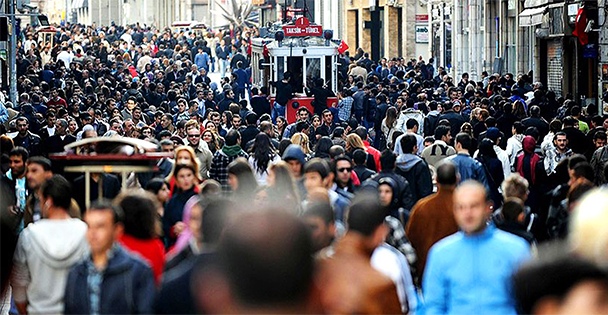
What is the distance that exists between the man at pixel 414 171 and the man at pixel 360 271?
662cm

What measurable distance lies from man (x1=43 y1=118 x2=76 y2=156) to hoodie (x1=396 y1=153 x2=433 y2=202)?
5.25m

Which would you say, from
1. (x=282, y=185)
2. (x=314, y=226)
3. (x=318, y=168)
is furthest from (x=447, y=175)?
(x=314, y=226)

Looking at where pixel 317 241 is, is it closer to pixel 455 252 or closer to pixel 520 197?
pixel 455 252

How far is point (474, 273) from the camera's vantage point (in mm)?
7867

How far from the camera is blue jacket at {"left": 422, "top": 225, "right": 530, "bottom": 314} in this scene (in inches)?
310

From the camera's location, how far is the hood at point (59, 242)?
8.75 meters

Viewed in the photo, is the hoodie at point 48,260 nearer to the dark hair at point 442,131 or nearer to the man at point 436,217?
the man at point 436,217

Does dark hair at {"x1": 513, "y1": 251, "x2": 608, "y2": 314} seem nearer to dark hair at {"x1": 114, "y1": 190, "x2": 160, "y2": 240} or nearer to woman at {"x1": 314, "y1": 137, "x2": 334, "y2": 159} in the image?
dark hair at {"x1": 114, "y1": 190, "x2": 160, "y2": 240}

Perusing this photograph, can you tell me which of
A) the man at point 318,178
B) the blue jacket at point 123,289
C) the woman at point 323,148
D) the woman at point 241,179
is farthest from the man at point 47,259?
the woman at point 323,148

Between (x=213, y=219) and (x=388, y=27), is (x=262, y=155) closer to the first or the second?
(x=213, y=219)

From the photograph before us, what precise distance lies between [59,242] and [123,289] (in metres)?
1.67

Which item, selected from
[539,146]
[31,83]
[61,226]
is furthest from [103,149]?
[31,83]

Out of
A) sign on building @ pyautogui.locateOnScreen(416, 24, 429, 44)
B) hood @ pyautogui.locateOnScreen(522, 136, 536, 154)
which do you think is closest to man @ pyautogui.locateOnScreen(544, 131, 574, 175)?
hood @ pyautogui.locateOnScreen(522, 136, 536, 154)

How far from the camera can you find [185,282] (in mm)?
6633
